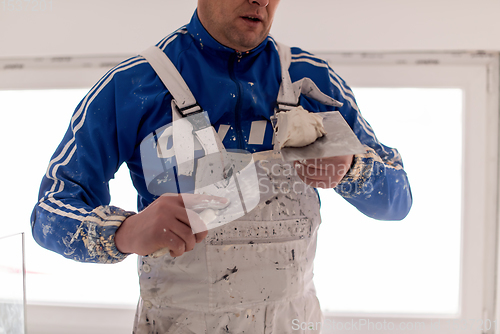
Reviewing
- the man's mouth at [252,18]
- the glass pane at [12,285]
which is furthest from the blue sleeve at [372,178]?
the glass pane at [12,285]

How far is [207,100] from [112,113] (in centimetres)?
20

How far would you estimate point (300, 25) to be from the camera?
1.32 m

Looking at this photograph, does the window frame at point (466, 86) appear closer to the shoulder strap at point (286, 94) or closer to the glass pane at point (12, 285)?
the shoulder strap at point (286, 94)

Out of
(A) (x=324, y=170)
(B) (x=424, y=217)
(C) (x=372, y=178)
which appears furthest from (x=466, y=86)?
(A) (x=324, y=170)

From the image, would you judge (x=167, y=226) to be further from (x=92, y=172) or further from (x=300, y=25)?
(x=300, y=25)

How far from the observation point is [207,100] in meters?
0.72

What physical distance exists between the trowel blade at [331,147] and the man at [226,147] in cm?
5

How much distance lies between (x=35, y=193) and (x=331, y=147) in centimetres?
146

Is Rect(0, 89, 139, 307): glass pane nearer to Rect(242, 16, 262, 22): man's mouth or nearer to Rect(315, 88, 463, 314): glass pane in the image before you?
Rect(315, 88, 463, 314): glass pane

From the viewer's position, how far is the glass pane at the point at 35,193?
58.8 inches

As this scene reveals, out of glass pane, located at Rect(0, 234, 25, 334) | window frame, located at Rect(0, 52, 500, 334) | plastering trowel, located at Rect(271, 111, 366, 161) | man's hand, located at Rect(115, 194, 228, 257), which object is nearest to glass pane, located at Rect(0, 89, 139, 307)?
window frame, located at Rect(0, 52, 500, 334)

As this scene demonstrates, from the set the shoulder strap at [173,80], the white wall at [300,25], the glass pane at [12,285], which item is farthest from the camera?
the white wall at [300,25]

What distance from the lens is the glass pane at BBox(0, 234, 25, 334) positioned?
80 cm

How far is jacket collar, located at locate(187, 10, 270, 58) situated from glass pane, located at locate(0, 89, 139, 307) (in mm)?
912
